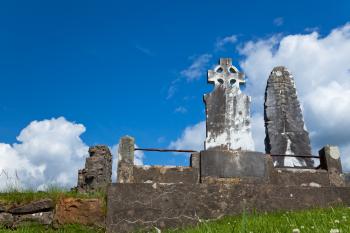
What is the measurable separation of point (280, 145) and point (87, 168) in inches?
240

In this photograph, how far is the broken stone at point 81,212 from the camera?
6.54 metres

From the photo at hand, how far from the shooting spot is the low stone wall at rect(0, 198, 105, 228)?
21.5 feet

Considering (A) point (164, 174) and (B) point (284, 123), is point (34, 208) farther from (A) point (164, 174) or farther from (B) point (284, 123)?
(B) point (284, 123)

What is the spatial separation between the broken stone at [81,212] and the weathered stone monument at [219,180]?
239mm

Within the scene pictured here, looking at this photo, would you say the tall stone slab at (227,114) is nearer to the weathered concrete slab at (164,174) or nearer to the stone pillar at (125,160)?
the weathered concrete slab at (164,174)

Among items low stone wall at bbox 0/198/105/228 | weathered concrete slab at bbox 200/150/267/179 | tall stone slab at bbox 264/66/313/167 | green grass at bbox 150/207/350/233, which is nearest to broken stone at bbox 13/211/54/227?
low stone wall at bbox 0/198/105/228

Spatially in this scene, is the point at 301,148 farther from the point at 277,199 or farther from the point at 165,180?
the point at 165,180

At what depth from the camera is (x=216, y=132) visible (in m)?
8.38

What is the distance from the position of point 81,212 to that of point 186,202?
74.9 inches

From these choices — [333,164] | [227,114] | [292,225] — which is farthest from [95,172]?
[333,164]

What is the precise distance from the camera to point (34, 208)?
22.3 feet

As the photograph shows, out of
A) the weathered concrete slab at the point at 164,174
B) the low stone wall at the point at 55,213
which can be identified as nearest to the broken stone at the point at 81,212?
the low stone wall at the point at 55,213

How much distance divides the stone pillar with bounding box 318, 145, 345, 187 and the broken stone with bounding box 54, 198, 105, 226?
17.7 ft

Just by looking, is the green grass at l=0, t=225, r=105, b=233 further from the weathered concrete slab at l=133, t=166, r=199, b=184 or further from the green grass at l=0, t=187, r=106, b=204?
the weathered concrete slab at l=133, t=166, r=199, b=184
